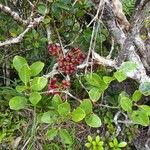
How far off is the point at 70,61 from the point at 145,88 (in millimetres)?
342

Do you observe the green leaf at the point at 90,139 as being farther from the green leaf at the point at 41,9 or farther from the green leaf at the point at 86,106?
the green leaf at the point at 41,9

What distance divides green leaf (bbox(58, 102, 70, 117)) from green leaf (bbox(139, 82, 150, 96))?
349 mm

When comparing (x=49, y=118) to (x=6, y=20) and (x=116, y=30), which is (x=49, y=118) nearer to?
(x=116, y=30)

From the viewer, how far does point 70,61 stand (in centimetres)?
162

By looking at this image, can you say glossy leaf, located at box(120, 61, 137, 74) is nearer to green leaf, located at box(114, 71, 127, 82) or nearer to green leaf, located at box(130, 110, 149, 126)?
green leaf, located at box(114, 71, 127, 82)

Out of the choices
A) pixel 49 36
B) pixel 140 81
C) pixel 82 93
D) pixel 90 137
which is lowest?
pixel 90 137

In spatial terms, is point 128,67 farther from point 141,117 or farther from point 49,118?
point 49,118

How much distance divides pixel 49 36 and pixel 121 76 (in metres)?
0.49

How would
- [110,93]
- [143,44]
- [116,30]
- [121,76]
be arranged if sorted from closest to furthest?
[121,76]
[116,30]
[143,44]
[110,93]

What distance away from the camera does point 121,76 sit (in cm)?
142

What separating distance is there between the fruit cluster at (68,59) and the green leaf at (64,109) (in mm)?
259

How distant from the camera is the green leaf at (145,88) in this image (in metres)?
1.55

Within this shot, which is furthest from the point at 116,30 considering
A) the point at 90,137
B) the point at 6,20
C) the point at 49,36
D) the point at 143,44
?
the point at 6,20

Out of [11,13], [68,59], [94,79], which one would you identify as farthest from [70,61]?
[11,13]
